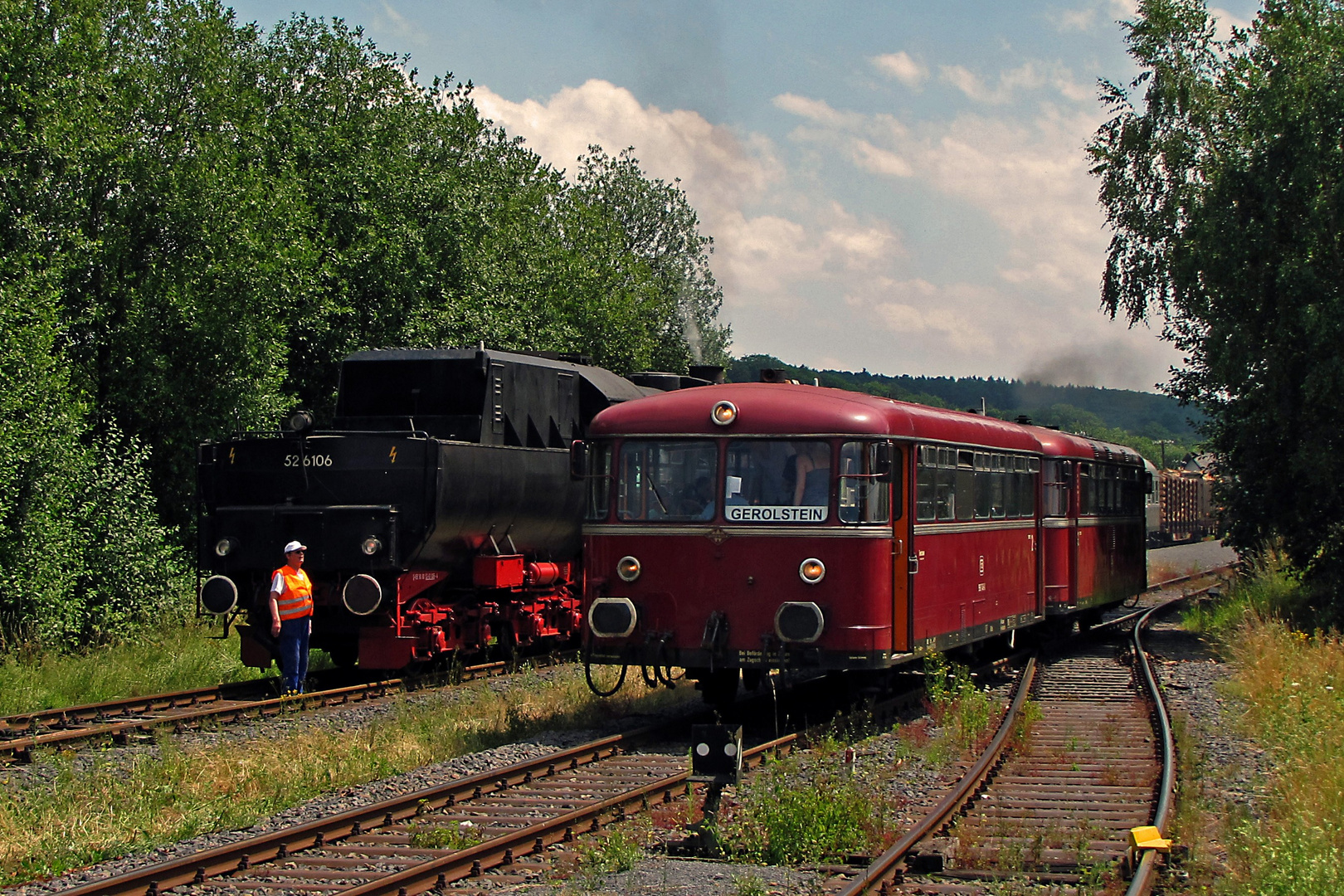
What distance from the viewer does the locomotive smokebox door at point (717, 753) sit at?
27.9ft

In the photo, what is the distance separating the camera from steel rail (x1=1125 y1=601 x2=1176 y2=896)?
7062 mm

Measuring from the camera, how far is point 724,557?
1175 cm

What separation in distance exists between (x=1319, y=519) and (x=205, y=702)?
18.3 m

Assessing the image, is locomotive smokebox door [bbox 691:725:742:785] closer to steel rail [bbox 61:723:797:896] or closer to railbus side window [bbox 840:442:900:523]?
steel rail [bbox 61:723:797:896]

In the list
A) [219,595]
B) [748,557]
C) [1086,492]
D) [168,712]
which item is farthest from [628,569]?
[1086,492]

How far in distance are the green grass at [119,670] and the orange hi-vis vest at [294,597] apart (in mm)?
2396

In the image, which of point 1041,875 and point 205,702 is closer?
point 1041,875

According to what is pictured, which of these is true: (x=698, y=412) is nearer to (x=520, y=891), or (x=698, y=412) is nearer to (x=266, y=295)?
(x=520, y=891)

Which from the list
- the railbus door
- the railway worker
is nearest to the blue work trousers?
the railway worker

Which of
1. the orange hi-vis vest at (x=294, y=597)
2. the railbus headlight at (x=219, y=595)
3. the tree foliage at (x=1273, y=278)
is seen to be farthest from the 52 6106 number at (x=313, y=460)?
the tree foliage at (x=1273, y=278)

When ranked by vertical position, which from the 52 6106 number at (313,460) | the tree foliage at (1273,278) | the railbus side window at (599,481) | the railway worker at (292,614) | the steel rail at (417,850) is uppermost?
the tree foliage at (1273,278)

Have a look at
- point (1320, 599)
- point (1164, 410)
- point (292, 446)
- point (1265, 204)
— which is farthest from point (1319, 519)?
point (1164, 410)

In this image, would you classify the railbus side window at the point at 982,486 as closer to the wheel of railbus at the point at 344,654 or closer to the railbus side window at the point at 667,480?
the railbus side window at the point at 667,480

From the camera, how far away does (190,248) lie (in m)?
22.0
